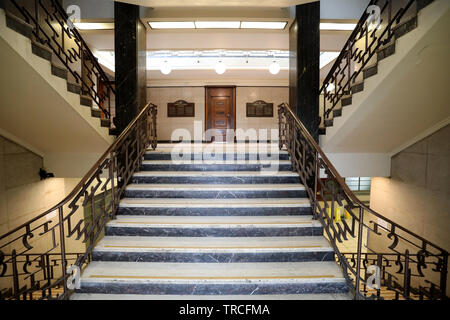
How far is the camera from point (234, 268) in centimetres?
303

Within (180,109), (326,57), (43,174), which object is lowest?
(43,174)

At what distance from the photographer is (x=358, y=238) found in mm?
2717

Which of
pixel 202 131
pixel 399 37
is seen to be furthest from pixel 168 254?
pixel 202 131

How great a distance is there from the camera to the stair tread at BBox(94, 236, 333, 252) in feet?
10.4

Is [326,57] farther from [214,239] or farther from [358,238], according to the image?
[214,239]

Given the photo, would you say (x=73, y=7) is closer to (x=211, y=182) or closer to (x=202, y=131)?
(x=211, y=182)

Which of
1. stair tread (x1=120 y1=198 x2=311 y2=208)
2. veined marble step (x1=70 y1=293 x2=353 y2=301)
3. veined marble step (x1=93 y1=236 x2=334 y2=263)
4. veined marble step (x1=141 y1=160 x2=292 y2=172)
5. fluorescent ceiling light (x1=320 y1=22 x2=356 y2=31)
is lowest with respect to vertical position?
veined marble step (x1=70 y1=293 x2=353 y2=301)

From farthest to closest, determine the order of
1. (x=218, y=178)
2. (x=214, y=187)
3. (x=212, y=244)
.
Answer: (x=218, y=178) → (x=214, y=187) → (x=212, y=244)

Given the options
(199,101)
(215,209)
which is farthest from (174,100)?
(215,209)

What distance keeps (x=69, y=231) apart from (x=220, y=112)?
914 centimetres

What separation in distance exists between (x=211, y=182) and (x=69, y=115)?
2591 millimetres

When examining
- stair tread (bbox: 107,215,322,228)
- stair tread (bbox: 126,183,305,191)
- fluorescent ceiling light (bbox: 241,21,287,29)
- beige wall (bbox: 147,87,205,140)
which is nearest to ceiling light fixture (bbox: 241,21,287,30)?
fluorescent ceiling light (bbox: 241,21,287,29)

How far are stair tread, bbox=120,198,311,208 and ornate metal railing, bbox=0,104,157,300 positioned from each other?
31cm

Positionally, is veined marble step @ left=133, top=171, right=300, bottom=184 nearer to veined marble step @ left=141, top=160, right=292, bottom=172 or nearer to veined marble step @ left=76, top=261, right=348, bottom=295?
veined marble step @ left=141, top=160, right=292, bottom=172
